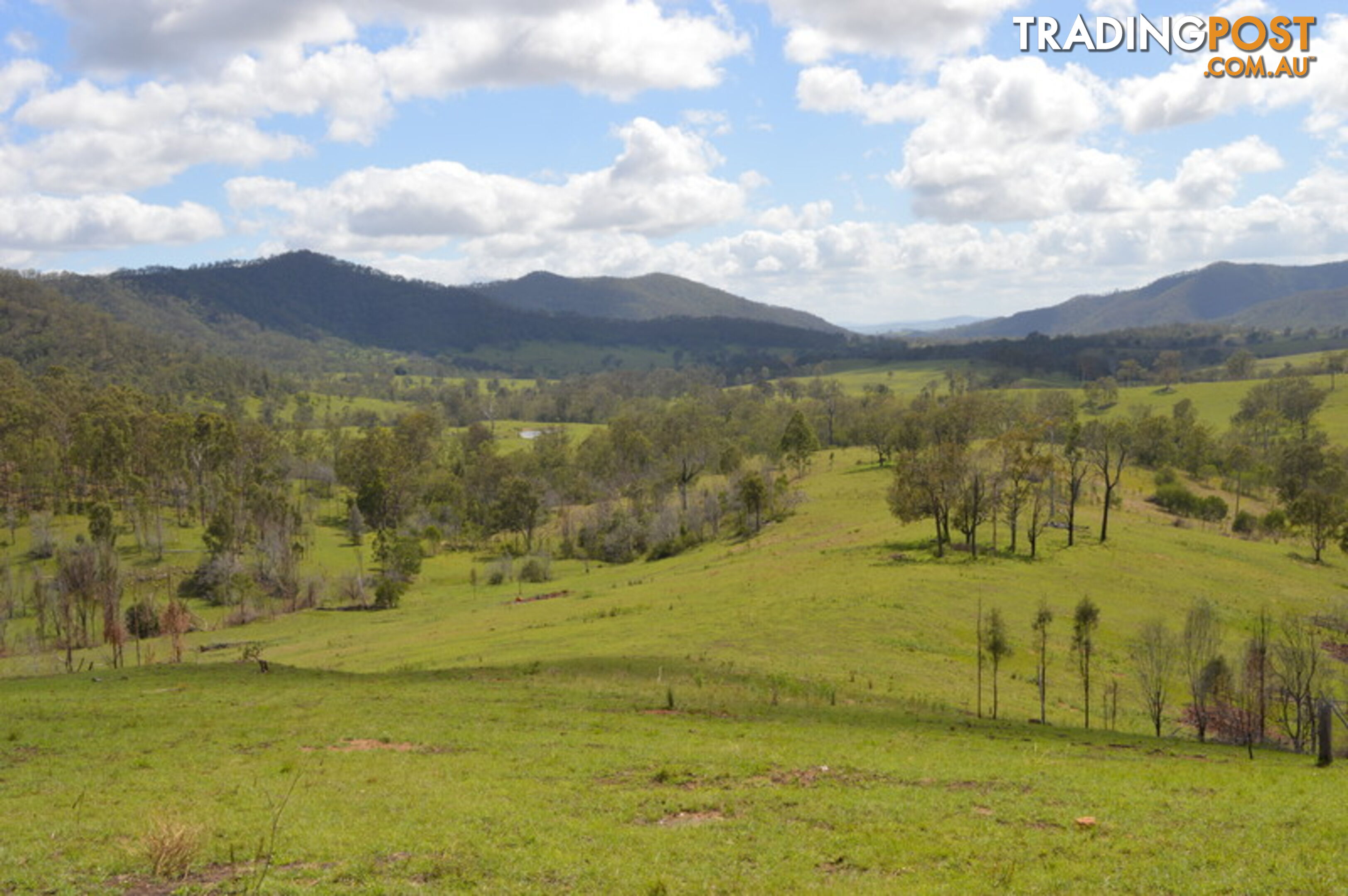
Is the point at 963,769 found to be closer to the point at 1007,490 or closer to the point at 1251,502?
the point at 1007,490

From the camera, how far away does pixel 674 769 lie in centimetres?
2344

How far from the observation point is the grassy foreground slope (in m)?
15.7

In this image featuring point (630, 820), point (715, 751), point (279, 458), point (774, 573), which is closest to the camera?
point (630, 820)

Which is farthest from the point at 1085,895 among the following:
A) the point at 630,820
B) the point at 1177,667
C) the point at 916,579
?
the point at 916,579

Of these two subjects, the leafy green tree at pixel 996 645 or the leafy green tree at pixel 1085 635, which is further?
the leafy green tree at pixel 1085 635

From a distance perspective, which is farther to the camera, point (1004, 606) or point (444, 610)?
point (444, 610)

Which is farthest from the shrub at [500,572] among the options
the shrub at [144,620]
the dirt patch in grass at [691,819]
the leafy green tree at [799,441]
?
the dirt patch in grass at [691,819]

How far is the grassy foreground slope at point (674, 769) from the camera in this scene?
51.6 feet

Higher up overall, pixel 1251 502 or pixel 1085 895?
pixel 1085 895

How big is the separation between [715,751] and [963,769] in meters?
7.65

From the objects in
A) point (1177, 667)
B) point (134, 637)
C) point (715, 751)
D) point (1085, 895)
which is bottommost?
point (134, 637)

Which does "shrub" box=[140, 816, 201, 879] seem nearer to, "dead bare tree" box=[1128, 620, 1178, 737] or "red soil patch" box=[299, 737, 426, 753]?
"red soil patch" box=[299, 737, 426, 753]

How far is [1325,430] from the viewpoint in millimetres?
175750

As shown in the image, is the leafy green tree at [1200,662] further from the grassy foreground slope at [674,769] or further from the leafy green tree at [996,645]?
the leafy green tree at [996,645]
